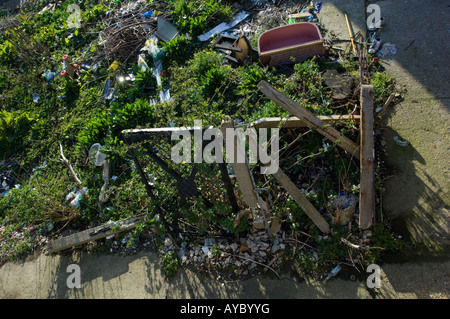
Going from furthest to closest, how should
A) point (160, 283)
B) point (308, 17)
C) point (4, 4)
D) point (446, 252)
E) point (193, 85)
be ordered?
point (4, 4) → point (308, 17) → point (193, 85) → point (160, 283) → point (446, 252)

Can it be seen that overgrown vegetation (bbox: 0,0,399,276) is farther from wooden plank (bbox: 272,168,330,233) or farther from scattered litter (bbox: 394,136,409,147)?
scattered litter (bbox: 394,136,409,147)

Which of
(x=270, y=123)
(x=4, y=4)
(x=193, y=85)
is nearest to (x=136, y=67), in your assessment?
(x=193, y=85)

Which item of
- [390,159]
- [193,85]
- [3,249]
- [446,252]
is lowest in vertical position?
[3,249]

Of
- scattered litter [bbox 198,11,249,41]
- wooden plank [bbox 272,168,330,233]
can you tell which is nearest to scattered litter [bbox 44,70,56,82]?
scattered litter [bbox 198,11,249,41]

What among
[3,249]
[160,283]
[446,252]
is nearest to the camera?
[446,252]

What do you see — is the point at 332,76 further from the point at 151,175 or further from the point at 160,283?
the point at 160,283

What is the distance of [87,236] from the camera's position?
14.6 ft

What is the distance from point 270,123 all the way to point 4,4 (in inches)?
386

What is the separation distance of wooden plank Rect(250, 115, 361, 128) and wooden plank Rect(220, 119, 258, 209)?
887mm

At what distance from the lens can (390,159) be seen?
4.16 metres

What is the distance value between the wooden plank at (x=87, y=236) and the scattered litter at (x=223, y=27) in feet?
12.1

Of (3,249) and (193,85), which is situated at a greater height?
(193,85)

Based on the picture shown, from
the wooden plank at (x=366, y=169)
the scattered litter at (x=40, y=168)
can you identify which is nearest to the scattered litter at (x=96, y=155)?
the scattered litter at (x=40, y=168)

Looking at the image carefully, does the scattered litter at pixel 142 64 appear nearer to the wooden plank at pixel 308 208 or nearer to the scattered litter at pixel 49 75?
the scattered litter at pixel 49 75
